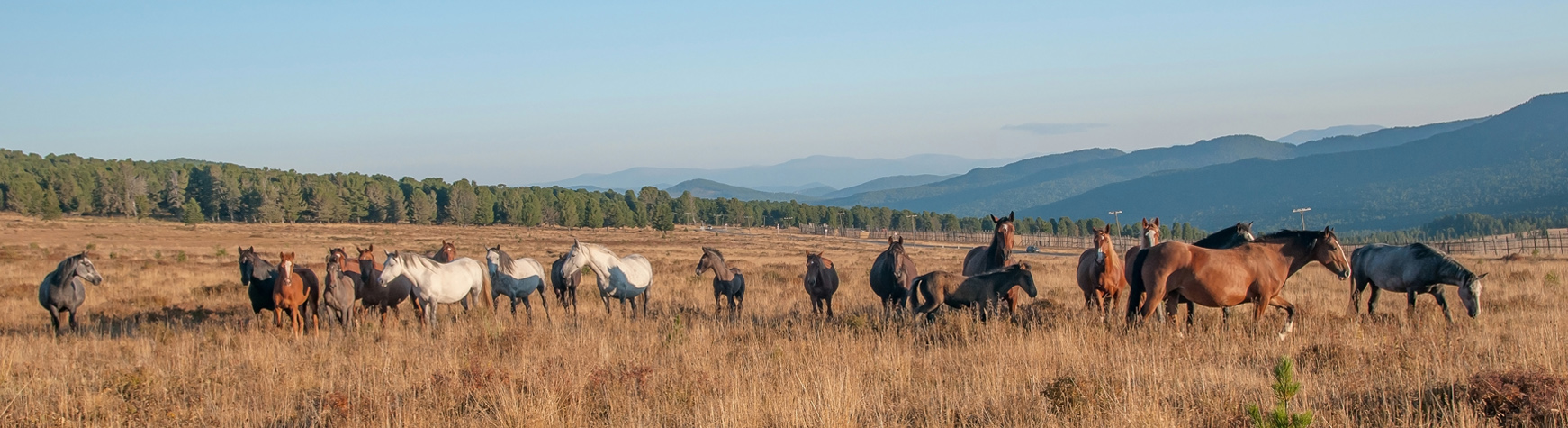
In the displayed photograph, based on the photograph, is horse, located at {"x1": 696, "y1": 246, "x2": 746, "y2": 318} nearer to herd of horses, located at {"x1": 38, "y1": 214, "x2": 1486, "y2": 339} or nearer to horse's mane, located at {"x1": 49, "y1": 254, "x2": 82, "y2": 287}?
herd of horses, located at {"x1": 38, "y1": 214, "x2": 1486, "y2": 339}

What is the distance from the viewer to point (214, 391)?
803cm

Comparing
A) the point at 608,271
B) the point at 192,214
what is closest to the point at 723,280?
the point at 608,271

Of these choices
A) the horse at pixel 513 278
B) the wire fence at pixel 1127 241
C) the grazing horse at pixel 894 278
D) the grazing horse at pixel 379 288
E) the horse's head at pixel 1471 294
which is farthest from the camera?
the wire fence at pixel 1127 241

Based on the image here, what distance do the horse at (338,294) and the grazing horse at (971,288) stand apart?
849cm

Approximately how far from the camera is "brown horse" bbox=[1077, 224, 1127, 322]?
11.8 meters

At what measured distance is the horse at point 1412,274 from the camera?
11.7 metres

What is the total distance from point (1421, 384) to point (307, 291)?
46.3ft

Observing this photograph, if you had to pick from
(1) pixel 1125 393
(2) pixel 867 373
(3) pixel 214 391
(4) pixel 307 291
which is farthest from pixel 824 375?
(4) pixel 307 291

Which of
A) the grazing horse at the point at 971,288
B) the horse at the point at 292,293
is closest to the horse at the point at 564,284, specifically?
the horse at the point at 292,293

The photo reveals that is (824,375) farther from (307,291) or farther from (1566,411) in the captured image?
(307,291)

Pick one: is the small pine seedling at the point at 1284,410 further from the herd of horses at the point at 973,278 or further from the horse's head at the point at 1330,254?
the horse's head at the point at 1330,254

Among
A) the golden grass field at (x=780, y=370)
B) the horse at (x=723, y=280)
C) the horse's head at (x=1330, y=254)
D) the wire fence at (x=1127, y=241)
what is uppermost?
the horse's head at (x=1330, y=254)

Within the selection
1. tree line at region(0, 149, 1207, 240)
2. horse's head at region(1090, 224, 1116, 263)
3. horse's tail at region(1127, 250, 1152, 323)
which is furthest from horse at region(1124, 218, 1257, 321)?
tree line at region(0, 149, 1207, 240)

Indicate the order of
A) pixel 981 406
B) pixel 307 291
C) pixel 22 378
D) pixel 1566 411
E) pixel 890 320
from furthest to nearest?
1. pixel 307 291
2. pixel 890 320
3. pixel 22 378
4. pixel 981 406
5. pixel 1566 411
